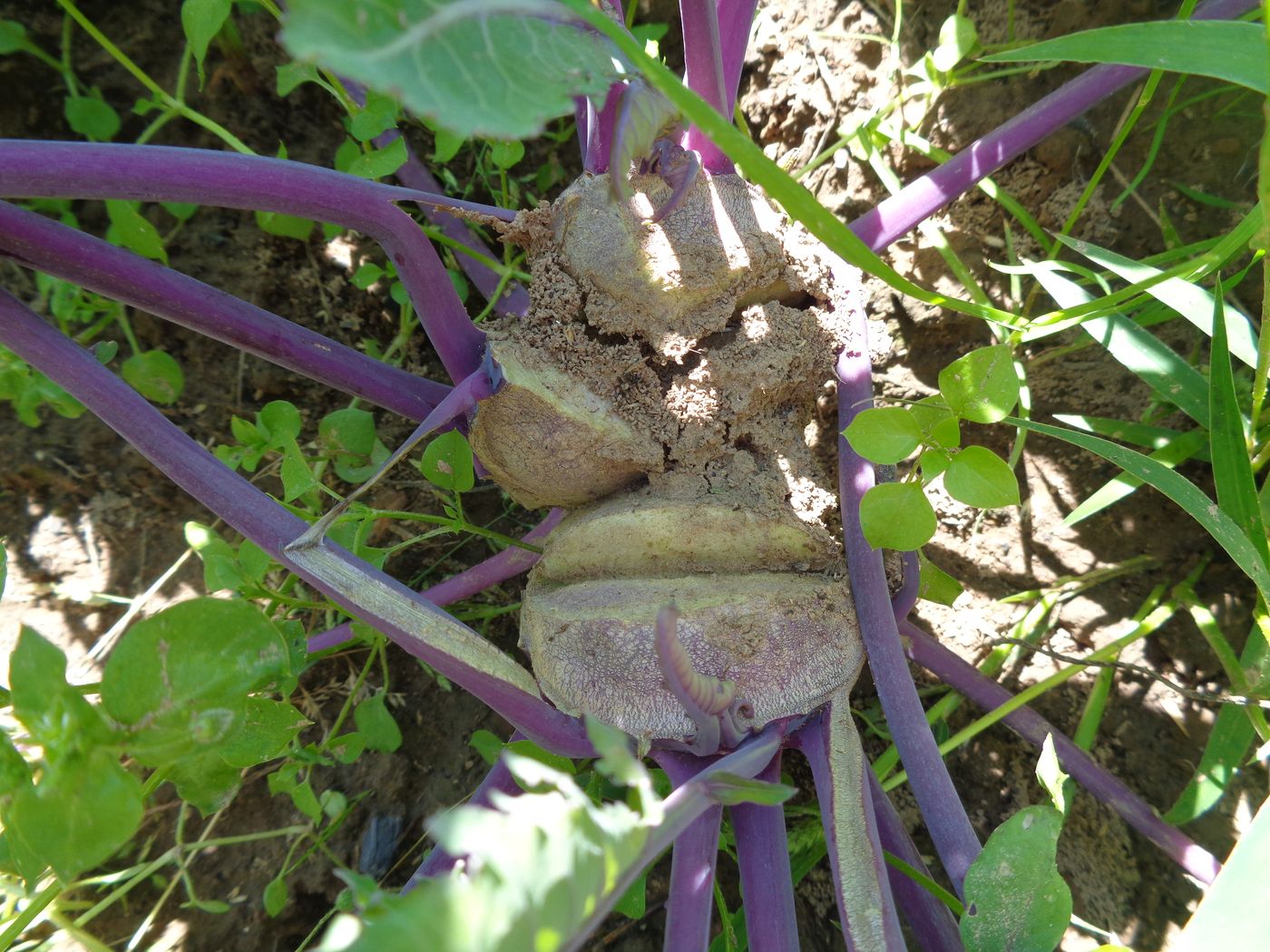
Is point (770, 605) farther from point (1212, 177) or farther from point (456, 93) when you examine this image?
point (1212, 177)

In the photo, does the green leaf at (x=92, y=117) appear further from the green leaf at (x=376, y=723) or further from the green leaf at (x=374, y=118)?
the green leaf at (x=376, y=723)

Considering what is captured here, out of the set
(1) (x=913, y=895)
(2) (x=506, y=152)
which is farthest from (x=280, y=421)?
(1) (x=913, y=895)

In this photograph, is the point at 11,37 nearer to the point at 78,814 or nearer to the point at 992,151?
the point at 78,814

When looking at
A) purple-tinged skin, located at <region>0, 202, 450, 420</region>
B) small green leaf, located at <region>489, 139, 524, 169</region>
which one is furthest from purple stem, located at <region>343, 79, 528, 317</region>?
purple-tinged skin, located at <region>0, 202, 450, 420</region>

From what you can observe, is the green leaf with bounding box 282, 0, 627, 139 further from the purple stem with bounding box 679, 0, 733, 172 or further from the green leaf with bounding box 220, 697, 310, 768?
the green leaf with bounding box 220, 697, 310, 768

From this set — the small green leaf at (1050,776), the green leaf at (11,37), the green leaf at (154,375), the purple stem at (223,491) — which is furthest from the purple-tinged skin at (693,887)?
the green leaf at (11,37)

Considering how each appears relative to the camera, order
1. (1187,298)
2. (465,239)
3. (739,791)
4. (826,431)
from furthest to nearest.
→ (465,239), (826,431), (1187,298), (739,791)
